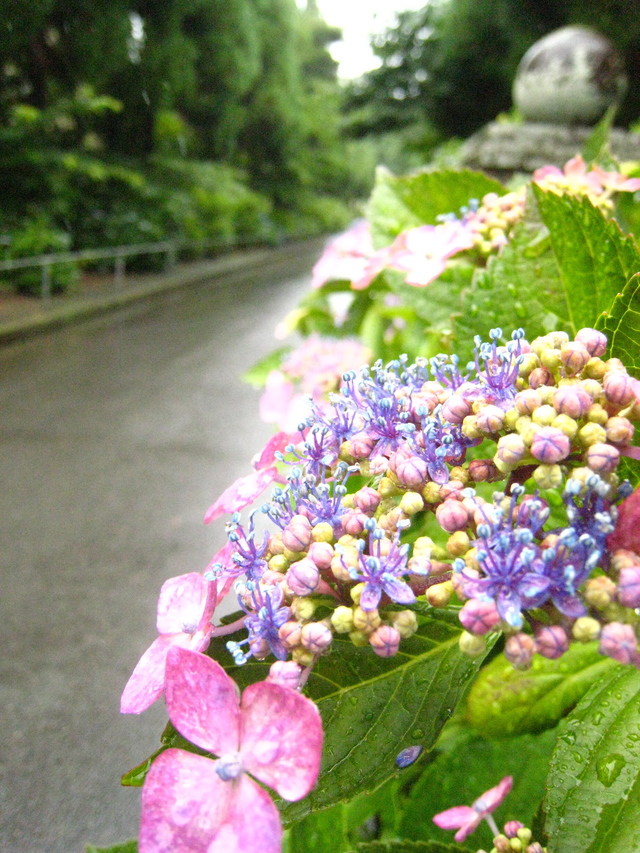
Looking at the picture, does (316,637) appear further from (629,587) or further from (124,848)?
(124,848)

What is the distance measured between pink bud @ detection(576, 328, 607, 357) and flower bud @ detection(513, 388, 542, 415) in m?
0.06

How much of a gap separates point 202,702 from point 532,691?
1.88ft

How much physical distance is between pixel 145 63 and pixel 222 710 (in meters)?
14.9

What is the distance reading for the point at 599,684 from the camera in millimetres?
631

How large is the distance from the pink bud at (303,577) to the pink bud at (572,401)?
19 cm

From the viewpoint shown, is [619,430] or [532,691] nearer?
[619,430]

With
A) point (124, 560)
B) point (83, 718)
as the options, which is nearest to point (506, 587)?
point (83, 718)

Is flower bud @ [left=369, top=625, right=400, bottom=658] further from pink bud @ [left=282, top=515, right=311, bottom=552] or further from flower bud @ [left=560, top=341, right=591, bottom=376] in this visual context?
flower bud @ [left=560, top=341, right=591, bottom=376]

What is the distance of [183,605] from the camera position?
55 centimetres

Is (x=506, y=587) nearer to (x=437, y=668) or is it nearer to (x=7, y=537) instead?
(x=437, y=668)

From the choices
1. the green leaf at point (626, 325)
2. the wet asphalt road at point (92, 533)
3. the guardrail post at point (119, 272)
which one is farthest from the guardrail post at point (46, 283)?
the green leaf at point (626, 325)

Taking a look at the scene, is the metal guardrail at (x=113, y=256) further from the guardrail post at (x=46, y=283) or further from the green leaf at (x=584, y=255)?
the green leaf at (x=584, y=255)

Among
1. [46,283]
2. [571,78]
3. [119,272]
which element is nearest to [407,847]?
[571,78]

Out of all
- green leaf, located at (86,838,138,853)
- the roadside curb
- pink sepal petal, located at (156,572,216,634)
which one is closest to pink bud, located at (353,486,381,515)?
pink sepal petal, located at (156,572,216,634)
